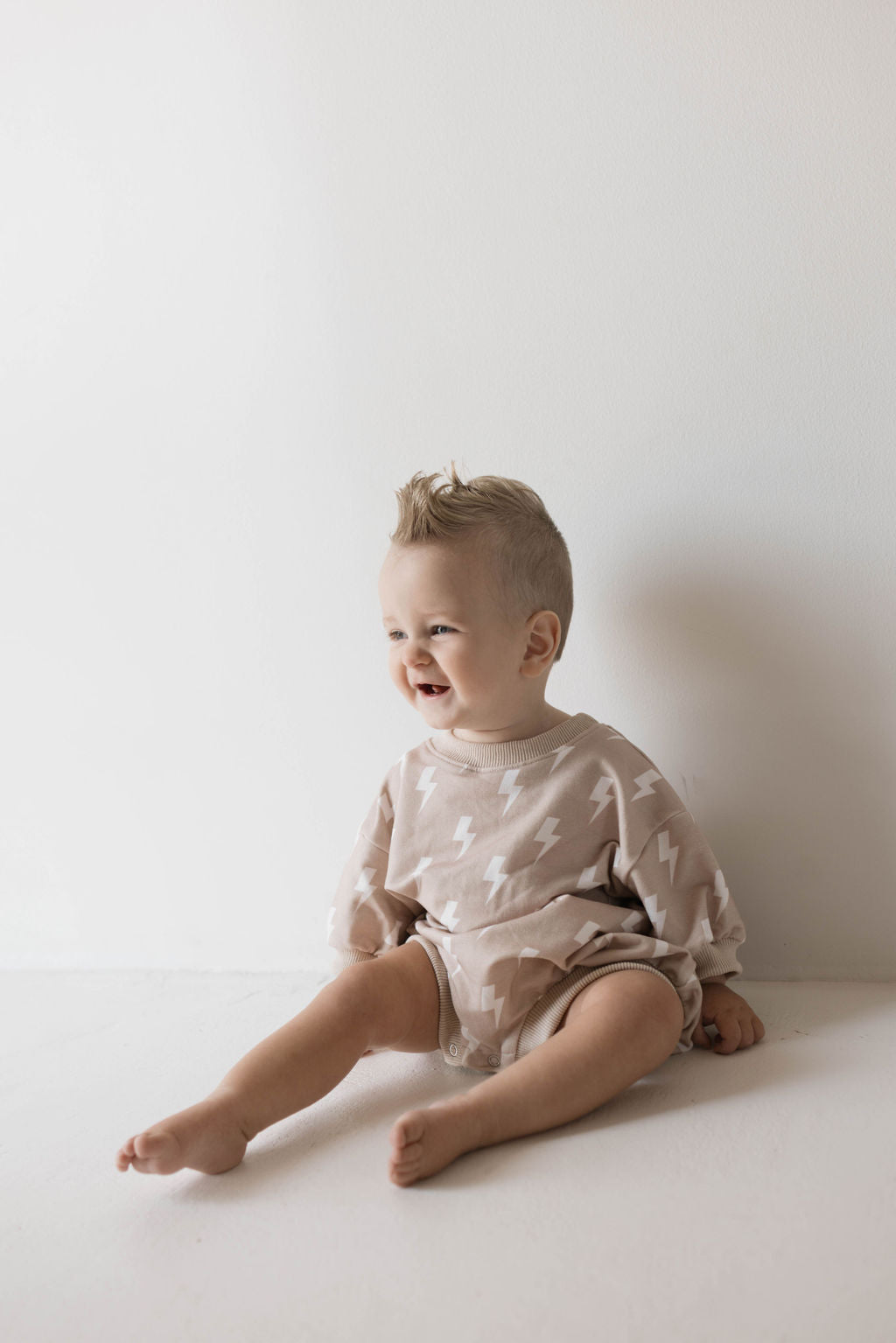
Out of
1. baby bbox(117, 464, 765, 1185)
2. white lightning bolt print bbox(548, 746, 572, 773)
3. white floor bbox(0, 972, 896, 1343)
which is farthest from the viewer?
white lightning bolt print bbox(548, 746, 572, 773)

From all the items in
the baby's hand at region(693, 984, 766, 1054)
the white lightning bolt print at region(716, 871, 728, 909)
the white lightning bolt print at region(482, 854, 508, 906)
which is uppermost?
the white lightning bolt print at region(482, 854, 508, 906)

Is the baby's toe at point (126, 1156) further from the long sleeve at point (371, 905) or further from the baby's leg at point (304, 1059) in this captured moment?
the long sleeve at point (371, 905)

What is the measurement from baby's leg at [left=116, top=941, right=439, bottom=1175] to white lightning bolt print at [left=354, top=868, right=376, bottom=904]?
0.29 feet

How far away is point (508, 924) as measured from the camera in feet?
3.36

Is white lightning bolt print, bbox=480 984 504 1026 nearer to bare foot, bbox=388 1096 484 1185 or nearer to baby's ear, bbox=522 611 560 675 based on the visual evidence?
bare foot, bbox=388 1096 484 1185

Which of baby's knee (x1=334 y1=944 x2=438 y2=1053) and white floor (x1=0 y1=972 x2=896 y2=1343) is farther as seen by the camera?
baby's knee (x1=334 y1=944 x2=438 y2=1053)

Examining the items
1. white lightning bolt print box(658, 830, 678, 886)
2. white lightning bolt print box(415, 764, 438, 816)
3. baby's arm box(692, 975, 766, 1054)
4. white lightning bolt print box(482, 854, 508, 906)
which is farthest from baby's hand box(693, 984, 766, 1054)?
white lightning bolt print box(415, 764, 438, 816)

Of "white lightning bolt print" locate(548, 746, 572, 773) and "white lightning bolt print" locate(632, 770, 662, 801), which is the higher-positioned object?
"white lightning bolt print" locate(548, 746, 572, 773)

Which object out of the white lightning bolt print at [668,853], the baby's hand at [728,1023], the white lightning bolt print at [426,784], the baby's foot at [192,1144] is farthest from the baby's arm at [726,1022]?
the baby's foot at [192,1144]

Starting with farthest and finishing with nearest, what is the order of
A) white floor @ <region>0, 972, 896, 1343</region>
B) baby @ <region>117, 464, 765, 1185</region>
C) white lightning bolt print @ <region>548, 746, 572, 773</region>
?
white lightning bolt print @ <region>548, 746, 572, 773</region> < baby @ <region>117, 464, 765, 1185</region> < white floor @ <region>0, 972, 896, 1343</region>

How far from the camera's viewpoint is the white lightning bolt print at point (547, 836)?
104cm

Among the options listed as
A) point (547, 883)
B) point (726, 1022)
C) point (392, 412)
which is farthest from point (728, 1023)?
point (392, 412)

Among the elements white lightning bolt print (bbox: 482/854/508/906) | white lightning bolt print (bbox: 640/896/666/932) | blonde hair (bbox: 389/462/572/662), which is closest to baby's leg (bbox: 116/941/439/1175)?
white lightning bolt print (bbox: 482/854/508/906)

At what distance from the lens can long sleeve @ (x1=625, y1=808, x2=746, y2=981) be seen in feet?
3.35
